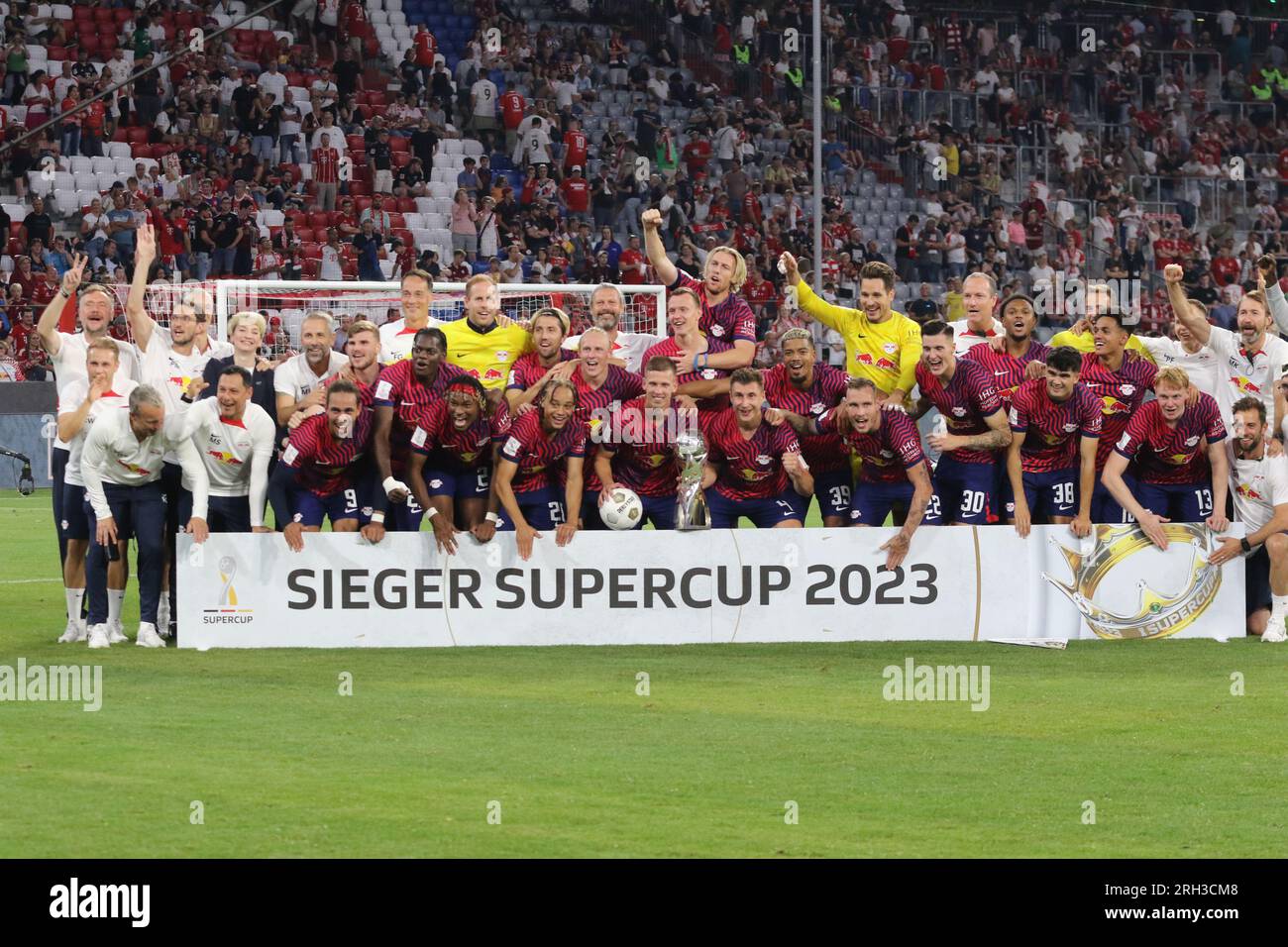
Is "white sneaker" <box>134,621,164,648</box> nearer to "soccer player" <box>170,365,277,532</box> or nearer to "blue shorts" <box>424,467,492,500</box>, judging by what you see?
"soccer player" <box>170,365,277,532</box>

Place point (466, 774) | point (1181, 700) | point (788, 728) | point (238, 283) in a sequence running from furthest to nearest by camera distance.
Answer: point (238, 283) → point (1181, 700) → point (788, 728) → point (466, 774)

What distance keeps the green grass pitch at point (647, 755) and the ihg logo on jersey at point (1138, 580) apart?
43 centimetres

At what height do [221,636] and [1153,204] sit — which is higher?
[1153,204]

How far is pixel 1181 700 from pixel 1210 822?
9.81 ft

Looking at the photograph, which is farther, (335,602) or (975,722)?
(335,602)

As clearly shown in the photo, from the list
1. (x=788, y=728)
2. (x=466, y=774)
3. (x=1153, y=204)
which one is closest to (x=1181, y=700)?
(x=788, y=728)

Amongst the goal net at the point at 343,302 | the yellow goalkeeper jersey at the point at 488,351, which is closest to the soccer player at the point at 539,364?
the yellow goalkeeper jersey at the point at 488,351

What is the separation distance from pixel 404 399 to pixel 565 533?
4.29 feet

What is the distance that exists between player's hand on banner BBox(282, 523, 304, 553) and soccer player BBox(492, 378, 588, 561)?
123cm

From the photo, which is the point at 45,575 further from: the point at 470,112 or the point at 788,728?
the point at 470,112

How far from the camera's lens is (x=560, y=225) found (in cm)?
2955

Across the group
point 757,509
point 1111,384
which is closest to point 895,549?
point 757,509

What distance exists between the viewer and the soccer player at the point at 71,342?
11.6m

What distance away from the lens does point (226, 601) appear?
11688 mm
